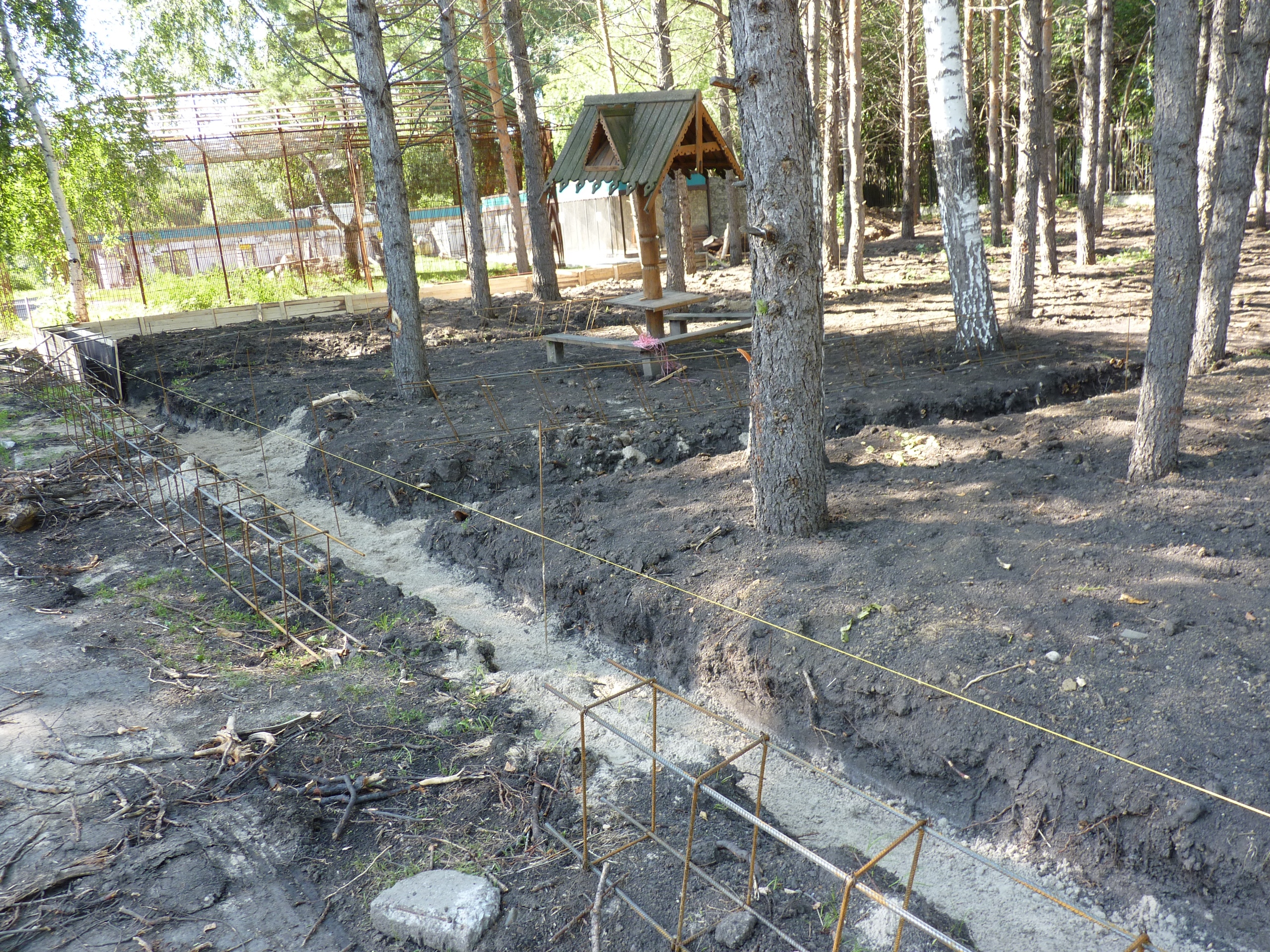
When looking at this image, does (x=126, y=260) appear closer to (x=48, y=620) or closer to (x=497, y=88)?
(x=497, y=88)

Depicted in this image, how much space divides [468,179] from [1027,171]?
30.6ft

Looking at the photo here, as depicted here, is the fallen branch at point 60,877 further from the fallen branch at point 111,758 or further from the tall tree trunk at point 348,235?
the tall tree trunk at point 348,235

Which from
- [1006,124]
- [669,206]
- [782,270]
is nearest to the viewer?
[782,270]

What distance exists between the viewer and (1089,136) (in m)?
15.0

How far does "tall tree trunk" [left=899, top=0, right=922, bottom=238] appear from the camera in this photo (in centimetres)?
1912

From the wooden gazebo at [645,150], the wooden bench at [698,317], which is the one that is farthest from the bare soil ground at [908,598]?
the wooden gazebo at [645,150]

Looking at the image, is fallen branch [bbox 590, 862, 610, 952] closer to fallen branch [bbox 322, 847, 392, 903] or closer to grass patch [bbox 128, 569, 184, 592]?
fallen branch [bbox 322, 847, 392, 903]

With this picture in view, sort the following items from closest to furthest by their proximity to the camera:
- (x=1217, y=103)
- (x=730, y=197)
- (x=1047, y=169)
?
1. (x=1217, y=103)
2. (x=1047, y=169)
3. (x=730, y=197)

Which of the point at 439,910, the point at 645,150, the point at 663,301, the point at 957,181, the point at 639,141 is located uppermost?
the point at 639,141

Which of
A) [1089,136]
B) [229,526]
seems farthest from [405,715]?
[1089,136]

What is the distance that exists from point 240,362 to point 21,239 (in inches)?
314

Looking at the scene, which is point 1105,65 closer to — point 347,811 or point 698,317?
point 698,317

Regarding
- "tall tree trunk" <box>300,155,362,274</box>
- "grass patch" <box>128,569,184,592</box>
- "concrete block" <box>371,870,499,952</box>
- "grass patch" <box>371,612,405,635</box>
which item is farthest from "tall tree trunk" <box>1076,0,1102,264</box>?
"tall tree trunk" <box>300,155,362,274</box>

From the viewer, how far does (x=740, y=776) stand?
4.10 meters
